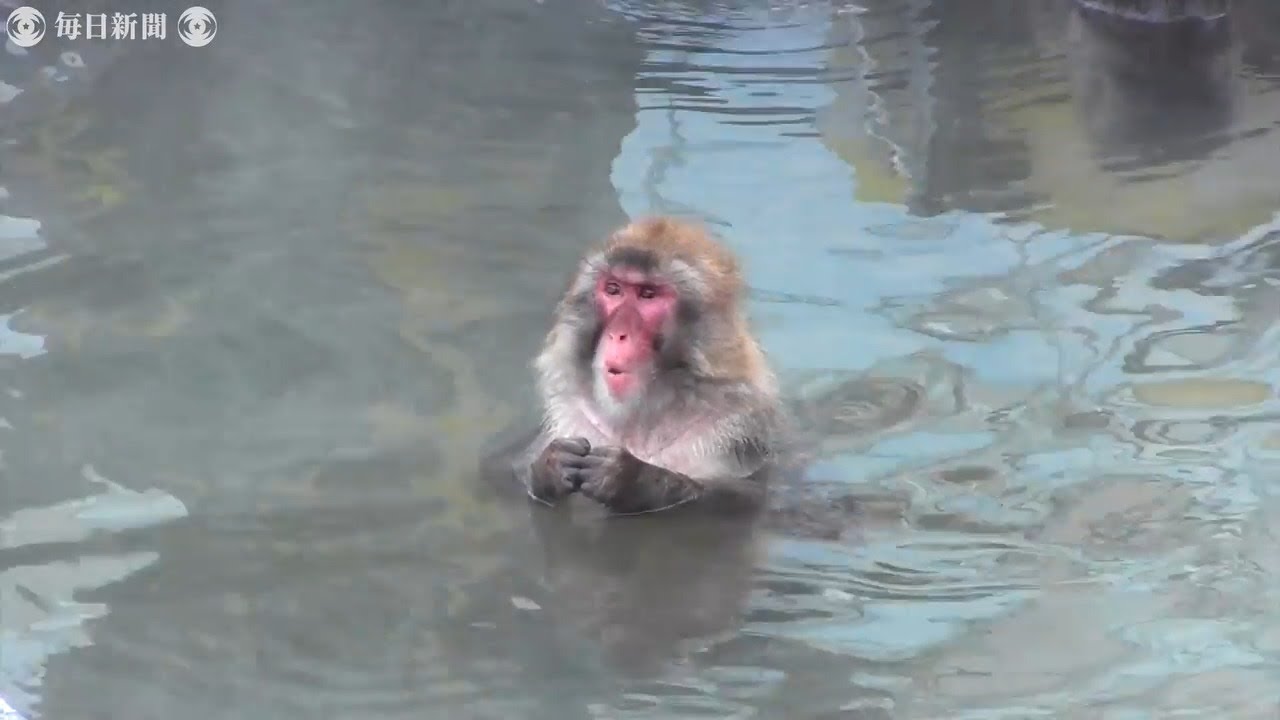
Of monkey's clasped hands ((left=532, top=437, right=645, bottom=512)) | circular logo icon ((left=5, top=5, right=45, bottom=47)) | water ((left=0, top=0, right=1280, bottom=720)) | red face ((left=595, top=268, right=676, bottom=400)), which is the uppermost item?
red face ((left=595, top=268, right=676, bottom=400))

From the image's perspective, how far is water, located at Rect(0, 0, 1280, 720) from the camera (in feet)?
12.7

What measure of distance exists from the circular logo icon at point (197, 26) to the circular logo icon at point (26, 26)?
0.68 metres

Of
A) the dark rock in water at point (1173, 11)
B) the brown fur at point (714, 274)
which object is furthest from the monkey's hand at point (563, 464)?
the dark rock in water at point (1173, 11)

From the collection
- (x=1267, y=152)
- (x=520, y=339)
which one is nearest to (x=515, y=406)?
(x=520, y=339)

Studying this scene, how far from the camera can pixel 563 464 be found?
4457 millimetres

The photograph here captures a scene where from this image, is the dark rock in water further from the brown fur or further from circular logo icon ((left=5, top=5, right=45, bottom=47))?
the brown fur

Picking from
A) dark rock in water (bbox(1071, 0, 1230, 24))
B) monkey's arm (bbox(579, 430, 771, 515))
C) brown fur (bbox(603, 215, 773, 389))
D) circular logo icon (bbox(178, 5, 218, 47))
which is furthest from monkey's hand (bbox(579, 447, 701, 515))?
dark rock in water (bbox(1071, 0, 1230, 24))

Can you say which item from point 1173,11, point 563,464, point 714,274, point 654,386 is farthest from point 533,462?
point 1173,11

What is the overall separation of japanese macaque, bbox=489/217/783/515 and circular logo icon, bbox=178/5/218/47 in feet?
16.3

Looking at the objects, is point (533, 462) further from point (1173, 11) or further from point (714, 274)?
point (1173, 11)

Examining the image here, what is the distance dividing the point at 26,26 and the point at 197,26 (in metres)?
0.83

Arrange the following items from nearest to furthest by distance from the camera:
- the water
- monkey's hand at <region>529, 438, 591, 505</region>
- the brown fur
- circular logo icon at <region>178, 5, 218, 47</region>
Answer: the water → monkey's hand at <region>529, 438, 591, 505</region> → the brown fur → circular logo icon at <region>178, 5, 218, 47</region>

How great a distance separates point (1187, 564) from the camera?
4270mm

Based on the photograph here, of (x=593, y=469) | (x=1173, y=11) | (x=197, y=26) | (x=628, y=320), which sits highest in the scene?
(x=628, y=320)
